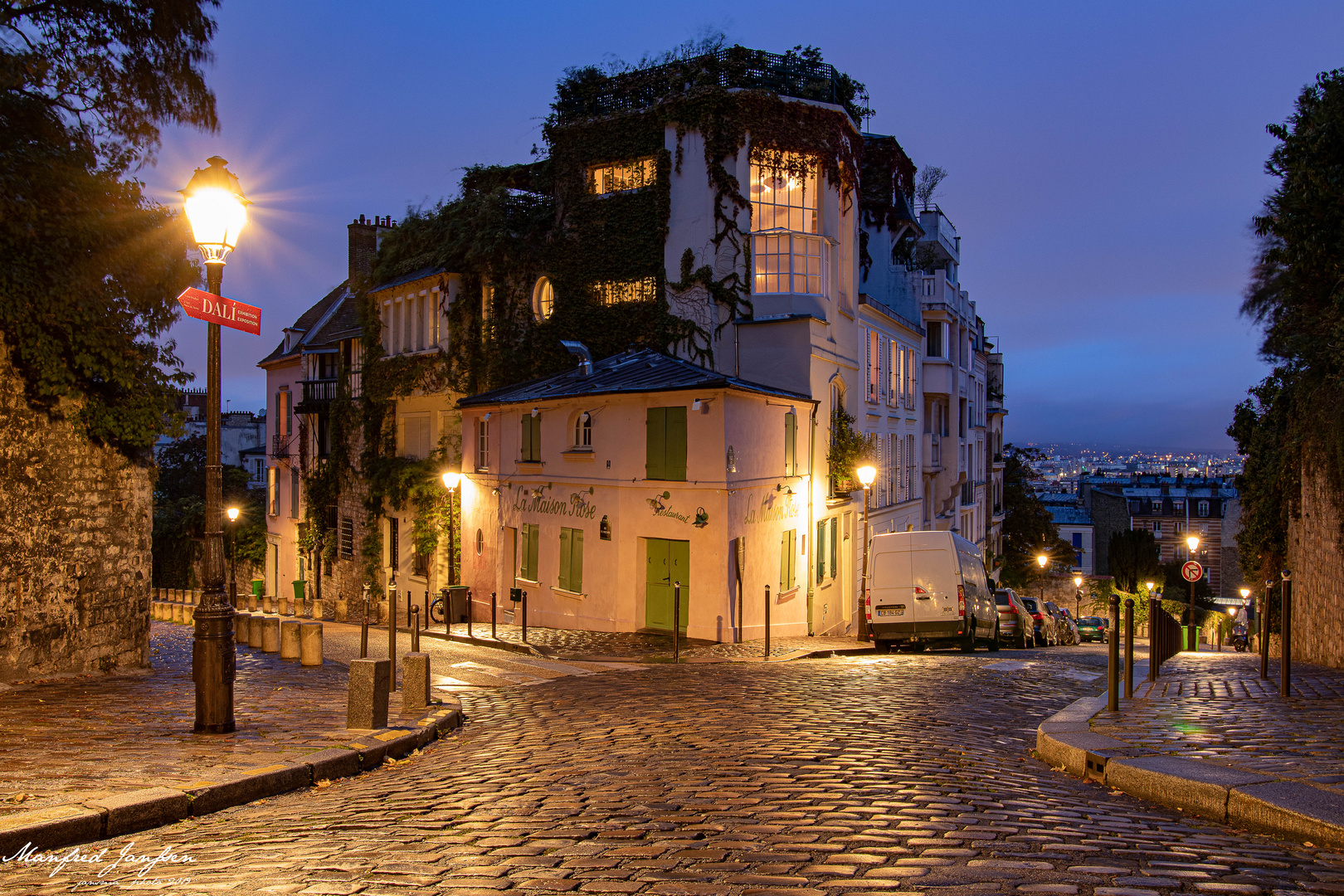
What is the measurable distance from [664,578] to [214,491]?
475 inches

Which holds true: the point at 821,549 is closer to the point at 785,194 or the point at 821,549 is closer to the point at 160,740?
the point at 785,194

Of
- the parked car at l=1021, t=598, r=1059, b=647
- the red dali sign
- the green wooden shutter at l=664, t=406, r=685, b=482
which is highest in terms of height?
the red dali sign

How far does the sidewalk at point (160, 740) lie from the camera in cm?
583

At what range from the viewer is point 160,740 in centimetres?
732

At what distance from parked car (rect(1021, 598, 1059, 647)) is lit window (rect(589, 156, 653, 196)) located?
15.7 metres

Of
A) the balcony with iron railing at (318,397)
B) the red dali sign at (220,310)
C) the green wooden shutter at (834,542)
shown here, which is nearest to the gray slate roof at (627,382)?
the green wooden shutter at (834,542)

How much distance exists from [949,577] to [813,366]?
7.74 meters

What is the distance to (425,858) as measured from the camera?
4.66 m

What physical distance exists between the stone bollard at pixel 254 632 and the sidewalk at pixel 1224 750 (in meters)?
12.6

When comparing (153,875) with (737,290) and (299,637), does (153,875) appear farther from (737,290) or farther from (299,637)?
(737,290)

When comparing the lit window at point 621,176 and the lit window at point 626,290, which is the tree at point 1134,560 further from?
the lit window at point 621,176

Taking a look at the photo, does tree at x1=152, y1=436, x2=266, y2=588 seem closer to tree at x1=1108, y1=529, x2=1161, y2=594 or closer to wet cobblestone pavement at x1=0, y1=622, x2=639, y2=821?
wet cobblestone pavement at x1=0, y1=622, x2=639, y2=821

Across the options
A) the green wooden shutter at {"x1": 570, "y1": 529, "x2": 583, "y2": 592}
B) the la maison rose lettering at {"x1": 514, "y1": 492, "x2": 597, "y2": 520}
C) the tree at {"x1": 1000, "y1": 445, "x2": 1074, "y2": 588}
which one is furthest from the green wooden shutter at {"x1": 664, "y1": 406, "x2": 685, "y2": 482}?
the tree at {"x1": 1000, "y1": 445, "x2": 1074, "y2": 588}

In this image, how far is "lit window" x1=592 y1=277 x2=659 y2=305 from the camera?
80.0 ft
